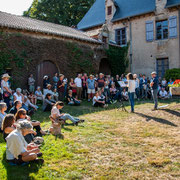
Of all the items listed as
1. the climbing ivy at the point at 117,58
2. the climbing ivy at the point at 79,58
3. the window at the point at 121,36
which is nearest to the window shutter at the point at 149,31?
the climbing ivy at the point at 117,58

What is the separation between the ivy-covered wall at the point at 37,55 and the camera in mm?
12609

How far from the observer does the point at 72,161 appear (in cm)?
407

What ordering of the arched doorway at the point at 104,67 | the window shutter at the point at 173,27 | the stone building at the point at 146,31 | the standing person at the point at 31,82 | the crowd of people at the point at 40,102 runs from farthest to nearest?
the arched doorway at the point at 104,67 < the stone building at the point at 146,31 < the window shutter at the point at 173,27 < the standing person at the point at 31,82 < the crowd of people at the point at 40,102

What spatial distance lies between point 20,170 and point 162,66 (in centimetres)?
1726

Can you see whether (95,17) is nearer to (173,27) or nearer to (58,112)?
(173,27)

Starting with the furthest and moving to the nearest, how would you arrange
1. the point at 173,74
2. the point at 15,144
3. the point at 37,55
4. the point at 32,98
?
the point at 173,74, the point at 37,55, the point at 32,98, the point at 15,144

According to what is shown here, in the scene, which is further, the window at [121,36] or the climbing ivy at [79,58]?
the window at [121,36]

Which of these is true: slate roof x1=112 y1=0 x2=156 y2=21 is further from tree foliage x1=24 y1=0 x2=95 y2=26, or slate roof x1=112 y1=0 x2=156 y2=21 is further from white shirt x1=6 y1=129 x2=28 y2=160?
white shirt x1=6 y1=129 x2=28 y2=160

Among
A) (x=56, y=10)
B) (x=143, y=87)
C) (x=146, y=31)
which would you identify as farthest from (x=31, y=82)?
(x=56, y=10)

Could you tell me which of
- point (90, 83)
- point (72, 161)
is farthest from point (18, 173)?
point (90, 83)

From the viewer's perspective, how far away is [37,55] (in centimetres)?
1402

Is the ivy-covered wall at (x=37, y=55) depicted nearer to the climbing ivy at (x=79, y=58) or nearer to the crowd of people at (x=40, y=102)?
the climbing ivy at (x=79, y=58)

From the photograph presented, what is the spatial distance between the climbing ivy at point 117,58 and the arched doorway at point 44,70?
5824 mm

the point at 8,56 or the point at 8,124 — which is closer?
the point at 8,124
